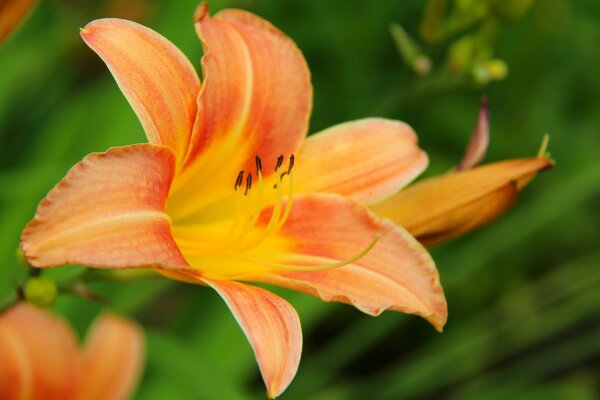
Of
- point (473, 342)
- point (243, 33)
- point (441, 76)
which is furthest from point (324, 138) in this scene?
point (473, 342)

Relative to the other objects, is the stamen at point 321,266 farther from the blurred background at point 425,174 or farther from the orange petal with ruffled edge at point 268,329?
the blurred background at point 425,174

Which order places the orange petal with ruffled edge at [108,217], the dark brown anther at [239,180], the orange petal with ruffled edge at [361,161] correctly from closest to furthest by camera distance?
the orange petal with ruffled edge at [108,217] < the dark brown anther at [239,180] < the orange petal with ruffled edge at [361,161]

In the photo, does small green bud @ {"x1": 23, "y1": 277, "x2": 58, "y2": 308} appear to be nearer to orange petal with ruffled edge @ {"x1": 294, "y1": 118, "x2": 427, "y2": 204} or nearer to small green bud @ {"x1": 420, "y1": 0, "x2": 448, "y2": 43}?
orange petal with ruffled edge @ {"x1": 294, "y1": 118, "x2": 427, "y2": 204}

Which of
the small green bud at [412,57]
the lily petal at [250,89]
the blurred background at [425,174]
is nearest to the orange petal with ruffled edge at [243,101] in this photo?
the lily petal at [250,89]

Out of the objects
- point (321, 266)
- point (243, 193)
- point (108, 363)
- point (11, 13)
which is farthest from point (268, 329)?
point (108, 363)

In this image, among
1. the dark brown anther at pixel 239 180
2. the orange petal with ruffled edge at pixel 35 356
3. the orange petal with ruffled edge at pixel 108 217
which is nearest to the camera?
the orange petal with ruffled edge at pixel 108 217

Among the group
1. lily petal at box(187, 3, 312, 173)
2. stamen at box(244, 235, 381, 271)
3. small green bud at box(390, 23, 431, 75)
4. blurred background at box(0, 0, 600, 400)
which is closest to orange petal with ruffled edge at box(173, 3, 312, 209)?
lily petal at box(187, 3, 312, 173)

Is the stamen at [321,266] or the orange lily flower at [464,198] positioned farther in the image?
the orange lily flower at [464,198]

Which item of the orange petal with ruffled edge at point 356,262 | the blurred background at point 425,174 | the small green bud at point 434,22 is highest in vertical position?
the small green bud at point 434,22

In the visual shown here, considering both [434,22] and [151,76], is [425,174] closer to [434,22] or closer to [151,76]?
[434,22]
